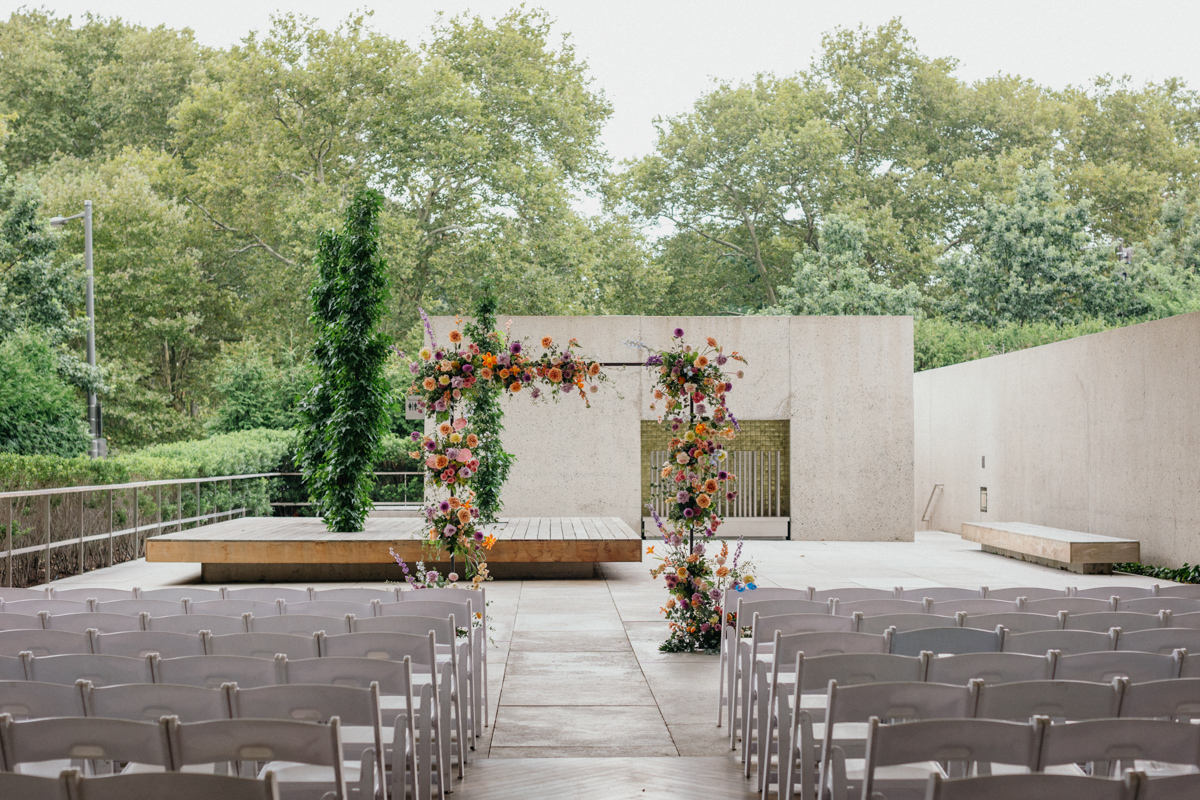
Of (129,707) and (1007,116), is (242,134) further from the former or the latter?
(129,707)

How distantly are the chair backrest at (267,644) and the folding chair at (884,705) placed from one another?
203 centimetres

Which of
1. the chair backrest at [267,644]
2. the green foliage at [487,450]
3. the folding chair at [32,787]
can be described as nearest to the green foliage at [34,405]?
the green foliage at [487,450]

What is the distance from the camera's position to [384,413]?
1197cm

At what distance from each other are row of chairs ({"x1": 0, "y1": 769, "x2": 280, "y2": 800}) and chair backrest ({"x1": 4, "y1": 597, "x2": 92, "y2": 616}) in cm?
335

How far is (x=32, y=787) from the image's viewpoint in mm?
2453

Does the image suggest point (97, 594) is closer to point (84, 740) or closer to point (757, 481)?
point (84, 740)

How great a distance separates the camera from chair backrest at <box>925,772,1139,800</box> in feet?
8.00

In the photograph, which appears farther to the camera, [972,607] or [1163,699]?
[972,607]

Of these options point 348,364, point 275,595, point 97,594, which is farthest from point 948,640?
point 348,364

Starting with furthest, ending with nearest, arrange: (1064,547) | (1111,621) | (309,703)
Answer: (1064,547)
(1111,621)
(309,703)

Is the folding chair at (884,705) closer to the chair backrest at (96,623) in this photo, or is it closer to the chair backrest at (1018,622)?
the chair backrest at (1018,622)

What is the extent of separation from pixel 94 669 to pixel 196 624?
104 cm

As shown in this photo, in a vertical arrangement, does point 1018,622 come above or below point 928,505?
above

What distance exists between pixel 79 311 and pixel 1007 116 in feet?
87.4
